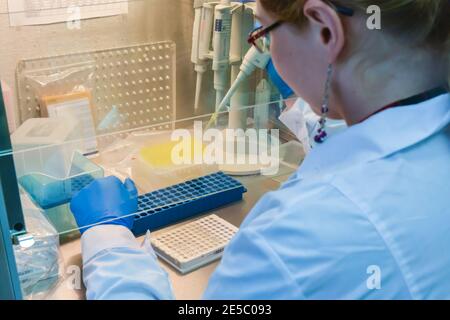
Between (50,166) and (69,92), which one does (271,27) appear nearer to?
(50,166)

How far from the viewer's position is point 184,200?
1335 mm

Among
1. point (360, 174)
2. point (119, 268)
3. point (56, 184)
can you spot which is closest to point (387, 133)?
point (360, 174)

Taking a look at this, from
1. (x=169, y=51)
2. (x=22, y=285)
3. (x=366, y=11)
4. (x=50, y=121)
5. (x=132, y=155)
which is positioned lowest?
(x=22, y=285)

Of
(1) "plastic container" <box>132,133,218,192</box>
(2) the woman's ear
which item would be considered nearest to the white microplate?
(1) "plastic container" <box>132,133,218,192</box>

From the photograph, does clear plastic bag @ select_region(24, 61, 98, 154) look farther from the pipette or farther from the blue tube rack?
the pipette

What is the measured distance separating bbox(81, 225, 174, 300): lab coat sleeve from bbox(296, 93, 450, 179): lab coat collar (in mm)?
359

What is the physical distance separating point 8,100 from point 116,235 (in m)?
0.55

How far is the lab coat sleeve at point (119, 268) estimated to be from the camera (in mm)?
879

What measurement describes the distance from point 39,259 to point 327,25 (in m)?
0.75

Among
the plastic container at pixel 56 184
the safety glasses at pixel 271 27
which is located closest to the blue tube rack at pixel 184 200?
the plastic container at pixel 56 184

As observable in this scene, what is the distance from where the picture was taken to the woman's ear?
0.72 metres

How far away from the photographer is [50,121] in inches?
54.6
